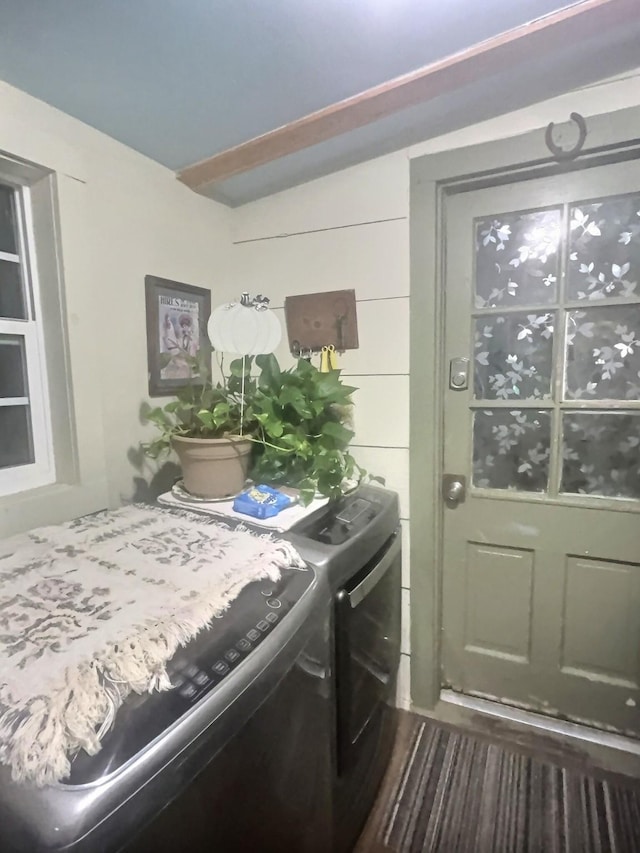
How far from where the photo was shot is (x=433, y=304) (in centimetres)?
147

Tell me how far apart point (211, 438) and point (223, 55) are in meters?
0.88

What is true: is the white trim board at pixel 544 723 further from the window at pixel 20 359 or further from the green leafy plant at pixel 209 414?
the window at pixel 20 359

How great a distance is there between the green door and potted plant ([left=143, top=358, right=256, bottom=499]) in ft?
2.28

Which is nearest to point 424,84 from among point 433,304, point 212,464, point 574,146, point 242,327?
point 574,146

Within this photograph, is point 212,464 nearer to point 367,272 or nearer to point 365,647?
point 365,647

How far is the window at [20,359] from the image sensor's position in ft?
3.94

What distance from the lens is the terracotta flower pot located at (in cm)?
123

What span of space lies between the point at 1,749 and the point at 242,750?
1.08ft

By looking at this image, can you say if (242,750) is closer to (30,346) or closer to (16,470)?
(16,470)

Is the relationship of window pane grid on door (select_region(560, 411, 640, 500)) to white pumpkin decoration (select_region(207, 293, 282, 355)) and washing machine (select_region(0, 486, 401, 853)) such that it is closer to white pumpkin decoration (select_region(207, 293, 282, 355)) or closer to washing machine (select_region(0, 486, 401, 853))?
washing machine (select_region(0, 486, 401, 853))

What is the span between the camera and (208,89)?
1140 mm

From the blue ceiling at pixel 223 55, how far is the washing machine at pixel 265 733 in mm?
1083

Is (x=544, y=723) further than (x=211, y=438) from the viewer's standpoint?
Yes

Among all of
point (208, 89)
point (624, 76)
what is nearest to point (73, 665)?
point (208, 89)
